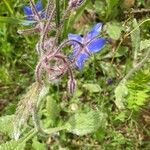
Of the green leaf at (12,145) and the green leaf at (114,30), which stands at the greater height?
the green leaf at (114,30)

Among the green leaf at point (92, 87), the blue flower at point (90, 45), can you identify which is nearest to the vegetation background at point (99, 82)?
the green leaf at point (92, 87)

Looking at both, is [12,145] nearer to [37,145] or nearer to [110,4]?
[37,145]

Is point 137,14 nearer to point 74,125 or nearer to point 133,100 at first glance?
point 133,100

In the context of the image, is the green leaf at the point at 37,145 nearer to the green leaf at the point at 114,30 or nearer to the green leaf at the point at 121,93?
the green leaf at the point at 121,93

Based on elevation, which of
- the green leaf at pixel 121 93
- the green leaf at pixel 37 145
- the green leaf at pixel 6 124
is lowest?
the green leaf at pixel 37 145

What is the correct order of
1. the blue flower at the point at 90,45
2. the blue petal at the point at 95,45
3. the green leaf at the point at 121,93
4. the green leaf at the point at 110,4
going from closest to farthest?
the blue flower at the point at 90,45 < the blue petal at the point at 95,45 < the green leaf at the point at 121,93 < the green leaf at the point at 110,4

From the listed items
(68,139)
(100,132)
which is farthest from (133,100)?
(68,139)

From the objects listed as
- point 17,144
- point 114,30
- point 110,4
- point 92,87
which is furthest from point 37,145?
point 110,4

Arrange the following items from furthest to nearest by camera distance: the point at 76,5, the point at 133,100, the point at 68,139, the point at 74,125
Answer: the point at 68,139 < the point at 133,100 < the point at 74,125 < the point at 76,5
